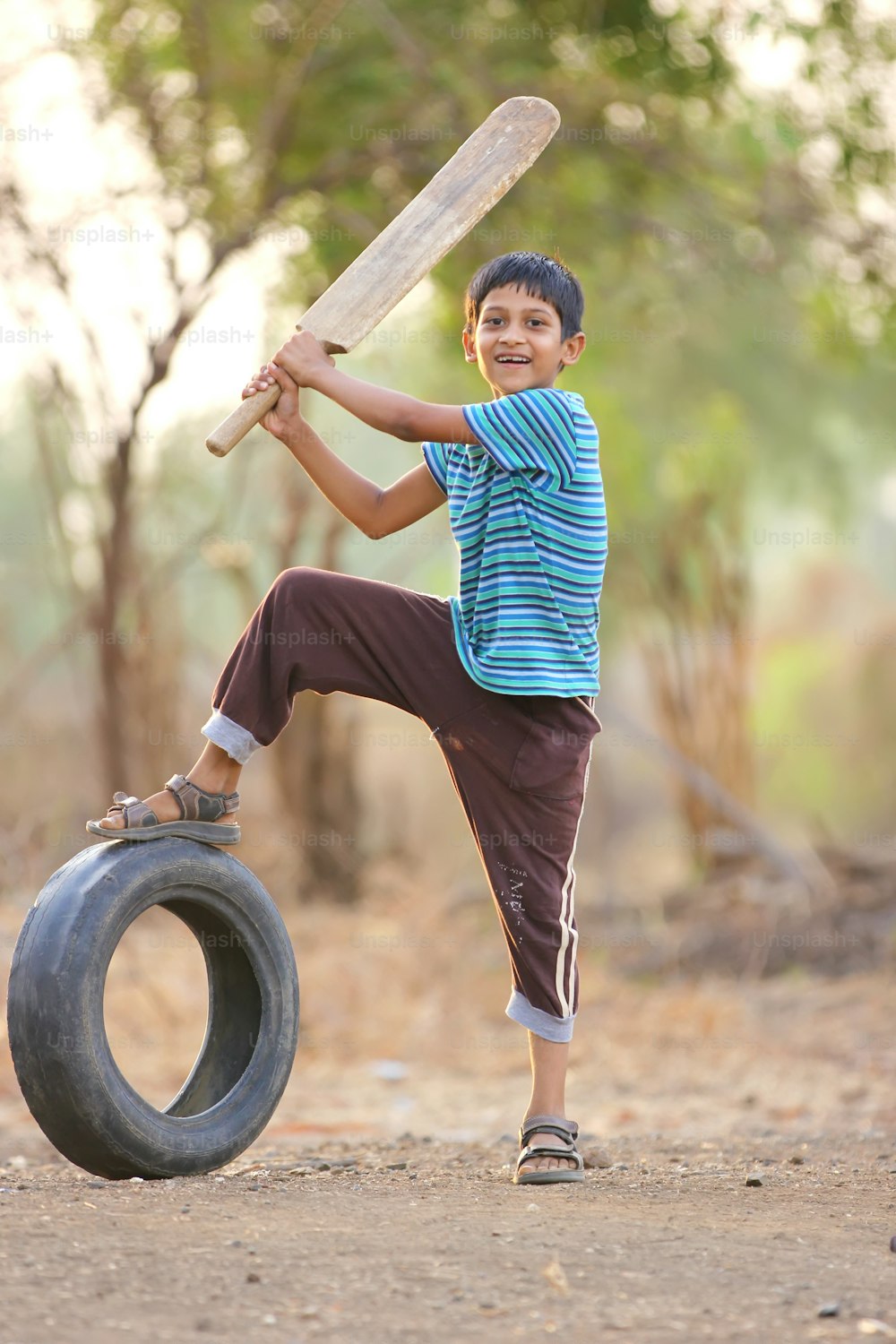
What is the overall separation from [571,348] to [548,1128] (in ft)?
6.02

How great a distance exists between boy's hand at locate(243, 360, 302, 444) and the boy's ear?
667 mm

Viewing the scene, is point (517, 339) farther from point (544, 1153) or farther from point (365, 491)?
point (544, 1153)

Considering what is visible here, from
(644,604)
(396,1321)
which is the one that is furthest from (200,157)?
(396,1321)

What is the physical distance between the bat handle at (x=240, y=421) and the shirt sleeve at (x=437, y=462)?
1.33ft

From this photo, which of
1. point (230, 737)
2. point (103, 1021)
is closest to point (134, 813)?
point (230, 737)

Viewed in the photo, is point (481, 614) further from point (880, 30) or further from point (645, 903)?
point (645, 903)

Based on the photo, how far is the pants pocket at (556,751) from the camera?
11.5 ft

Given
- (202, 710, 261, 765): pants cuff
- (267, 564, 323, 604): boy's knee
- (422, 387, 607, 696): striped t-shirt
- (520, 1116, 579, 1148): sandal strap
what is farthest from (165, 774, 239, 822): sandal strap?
(520, 1116, 579, 1148): sandal strap

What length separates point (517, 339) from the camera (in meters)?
3.51

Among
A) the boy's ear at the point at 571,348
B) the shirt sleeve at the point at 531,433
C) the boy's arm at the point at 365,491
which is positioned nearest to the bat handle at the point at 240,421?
the boy's arm at the point at 365,491

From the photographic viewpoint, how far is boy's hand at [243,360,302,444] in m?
3.38

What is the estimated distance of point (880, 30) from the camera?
7750 mm

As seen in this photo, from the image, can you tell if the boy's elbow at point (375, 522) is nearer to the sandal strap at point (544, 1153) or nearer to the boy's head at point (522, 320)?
the boy's head at point (522, 320)

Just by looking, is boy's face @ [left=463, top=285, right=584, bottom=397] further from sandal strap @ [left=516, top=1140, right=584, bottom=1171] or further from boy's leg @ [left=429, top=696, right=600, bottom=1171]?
sandal strap @ [left=516, top=1140, right=584, bottom=1171]
